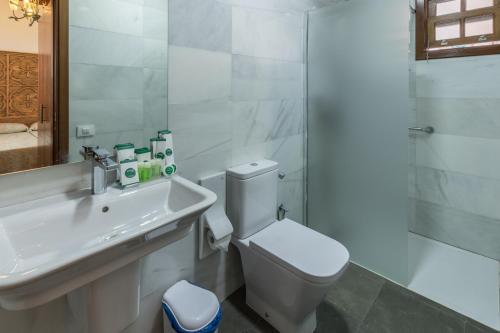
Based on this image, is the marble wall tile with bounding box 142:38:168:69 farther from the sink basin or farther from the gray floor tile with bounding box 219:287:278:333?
the gray floor tile with bounding box 219:287:278:333

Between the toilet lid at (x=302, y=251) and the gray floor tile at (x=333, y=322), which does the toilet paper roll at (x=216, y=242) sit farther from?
the gray floor tile at (x=333, y=322)

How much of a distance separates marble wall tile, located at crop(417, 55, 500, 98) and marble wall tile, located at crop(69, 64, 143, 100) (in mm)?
2265

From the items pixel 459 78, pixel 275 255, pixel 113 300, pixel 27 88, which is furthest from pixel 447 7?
pixel 113 300

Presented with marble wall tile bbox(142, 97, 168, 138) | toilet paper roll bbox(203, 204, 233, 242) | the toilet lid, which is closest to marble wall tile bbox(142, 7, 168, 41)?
marble wall tile bbox(142, 97, 168, 138)

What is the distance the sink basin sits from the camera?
668 millimetres

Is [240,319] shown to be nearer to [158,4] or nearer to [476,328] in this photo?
[476,328]

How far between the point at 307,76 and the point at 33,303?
2.05m

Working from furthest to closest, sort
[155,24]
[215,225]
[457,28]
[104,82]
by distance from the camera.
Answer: [457,28]
[215,225]
[155,24]
[104,82]

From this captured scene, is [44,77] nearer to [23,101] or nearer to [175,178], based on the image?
[23,101]

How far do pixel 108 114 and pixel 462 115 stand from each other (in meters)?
2.48

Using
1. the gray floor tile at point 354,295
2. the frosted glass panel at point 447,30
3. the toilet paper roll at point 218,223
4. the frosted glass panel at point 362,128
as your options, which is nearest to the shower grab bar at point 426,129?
the frosted glass panel at point 447,30

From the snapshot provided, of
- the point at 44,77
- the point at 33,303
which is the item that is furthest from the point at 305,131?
the point at 33,303

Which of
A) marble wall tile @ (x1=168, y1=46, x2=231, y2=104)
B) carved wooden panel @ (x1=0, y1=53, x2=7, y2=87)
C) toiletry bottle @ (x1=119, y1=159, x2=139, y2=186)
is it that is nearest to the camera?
carved wooden panel @ (x1=0, y1=53, x2=7, y2=87)

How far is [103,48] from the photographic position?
1109mm
